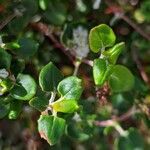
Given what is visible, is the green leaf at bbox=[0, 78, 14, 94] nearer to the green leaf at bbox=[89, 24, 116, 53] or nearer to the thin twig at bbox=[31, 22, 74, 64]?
the green leaf at bbox=[89, 24, 116, 53]

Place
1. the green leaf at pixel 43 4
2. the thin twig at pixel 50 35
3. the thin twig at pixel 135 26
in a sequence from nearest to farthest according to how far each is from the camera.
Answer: the green leaf at pixel 43 4, the thin twig at pixel 50 35, the thin twig at pixel 135 26

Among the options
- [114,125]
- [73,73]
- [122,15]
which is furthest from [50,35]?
[114,125]

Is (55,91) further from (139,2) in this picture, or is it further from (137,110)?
(139,2)

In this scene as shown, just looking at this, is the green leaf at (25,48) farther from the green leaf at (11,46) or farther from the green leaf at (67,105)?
the green leaf at (67,105)

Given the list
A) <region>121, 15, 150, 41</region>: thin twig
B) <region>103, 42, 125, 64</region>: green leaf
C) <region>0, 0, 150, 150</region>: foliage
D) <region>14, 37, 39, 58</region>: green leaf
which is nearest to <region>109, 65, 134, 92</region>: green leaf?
<region>0, 0, 150, 150</region>: foliage

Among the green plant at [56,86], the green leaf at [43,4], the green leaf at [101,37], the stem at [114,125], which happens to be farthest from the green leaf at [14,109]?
the stem at [114,125]

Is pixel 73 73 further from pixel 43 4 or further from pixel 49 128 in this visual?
pixel 49 128
